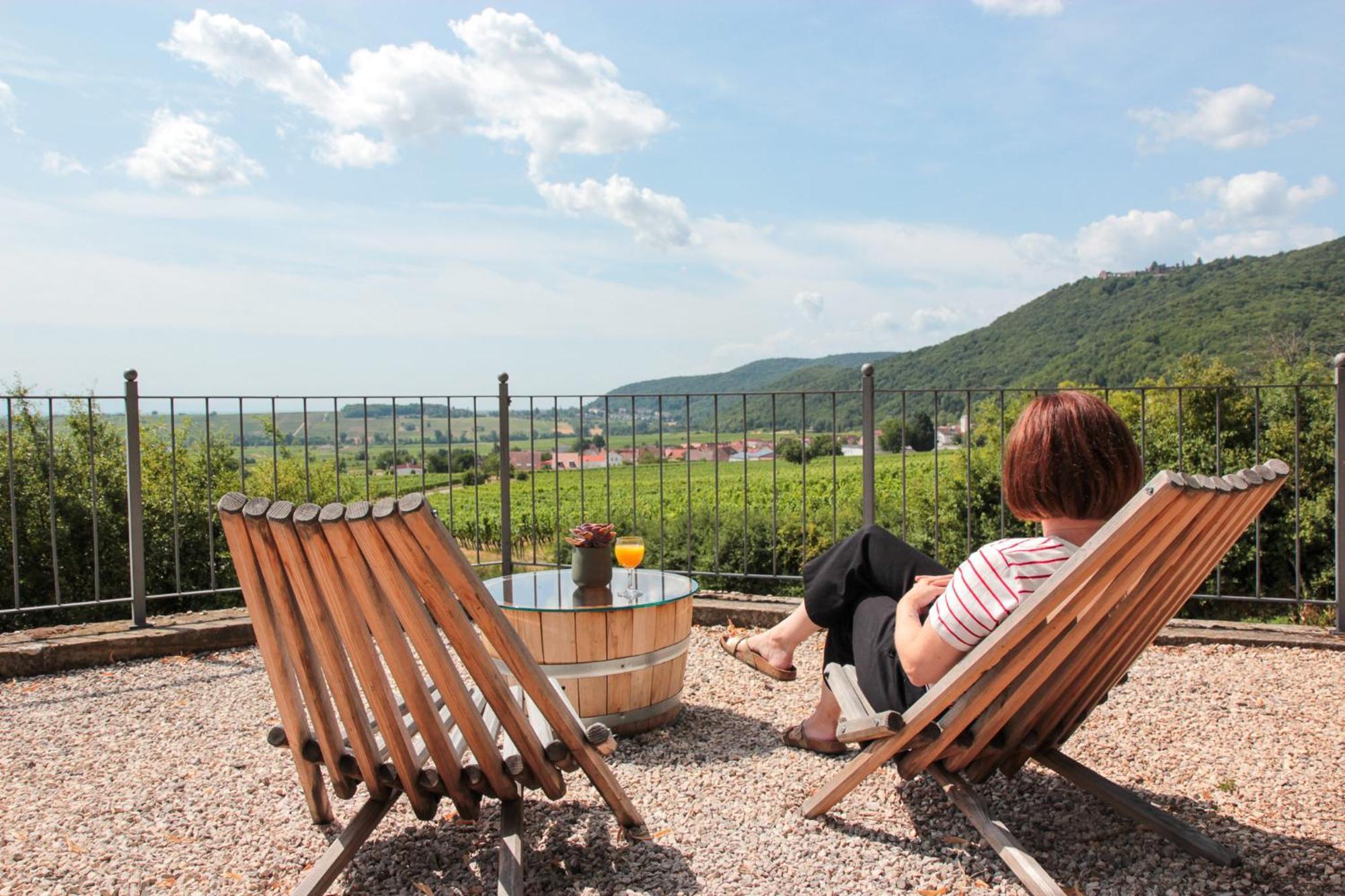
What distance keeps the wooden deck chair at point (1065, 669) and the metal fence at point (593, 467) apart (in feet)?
6.21

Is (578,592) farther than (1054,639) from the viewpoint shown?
Yes

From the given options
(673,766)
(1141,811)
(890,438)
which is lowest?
(673,766)

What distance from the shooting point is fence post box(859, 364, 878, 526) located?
4926mm

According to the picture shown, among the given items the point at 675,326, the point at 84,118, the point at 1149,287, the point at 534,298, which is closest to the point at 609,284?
the point at 675,326

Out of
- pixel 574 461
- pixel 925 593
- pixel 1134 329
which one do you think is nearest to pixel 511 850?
pixel 925 593

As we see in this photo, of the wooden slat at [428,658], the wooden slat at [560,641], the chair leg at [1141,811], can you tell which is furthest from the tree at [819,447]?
the wooden slat at [428,658]

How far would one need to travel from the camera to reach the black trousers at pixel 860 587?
8.06 feet

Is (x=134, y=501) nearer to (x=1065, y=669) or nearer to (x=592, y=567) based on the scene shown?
(x=592, y=567)

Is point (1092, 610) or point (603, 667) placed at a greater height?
point (1092, 610)

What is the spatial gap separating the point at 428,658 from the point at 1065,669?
1.50 metres

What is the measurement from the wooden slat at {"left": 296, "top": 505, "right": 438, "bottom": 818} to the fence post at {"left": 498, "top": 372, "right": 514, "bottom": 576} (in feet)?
12.1

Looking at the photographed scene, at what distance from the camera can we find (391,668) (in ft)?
6.25

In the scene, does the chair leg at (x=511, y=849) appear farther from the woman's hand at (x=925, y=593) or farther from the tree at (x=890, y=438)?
the tree at (x=890, y=438)

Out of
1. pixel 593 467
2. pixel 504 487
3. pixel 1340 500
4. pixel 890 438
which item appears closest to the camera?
pixel 1340 500
